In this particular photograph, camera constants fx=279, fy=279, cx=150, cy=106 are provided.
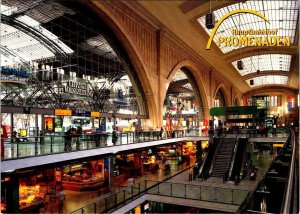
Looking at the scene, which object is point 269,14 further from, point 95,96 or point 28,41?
point 28,41

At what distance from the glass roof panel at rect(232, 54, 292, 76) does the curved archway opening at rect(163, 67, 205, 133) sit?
859 cm

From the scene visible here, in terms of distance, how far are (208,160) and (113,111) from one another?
27.3 feet

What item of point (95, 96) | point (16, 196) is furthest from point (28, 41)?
point (16, 196)

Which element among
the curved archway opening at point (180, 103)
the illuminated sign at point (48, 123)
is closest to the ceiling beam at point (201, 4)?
the curved archway opening at point (180, 103)

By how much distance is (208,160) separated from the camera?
2138cm

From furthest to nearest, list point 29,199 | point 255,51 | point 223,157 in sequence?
1. point 255,51
2. point 223,157
3. point 29,199

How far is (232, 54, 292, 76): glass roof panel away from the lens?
4066 cm

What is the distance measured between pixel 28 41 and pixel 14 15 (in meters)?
2.51

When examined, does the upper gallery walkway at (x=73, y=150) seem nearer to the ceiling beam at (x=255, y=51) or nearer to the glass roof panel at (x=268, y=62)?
the ceiling beam at (x=255, y=51)

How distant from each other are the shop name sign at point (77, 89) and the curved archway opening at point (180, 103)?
1559cm

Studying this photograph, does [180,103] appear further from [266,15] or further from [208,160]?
[208,160]

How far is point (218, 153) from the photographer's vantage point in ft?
70.9

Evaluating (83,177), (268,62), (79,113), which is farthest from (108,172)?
(268,62)

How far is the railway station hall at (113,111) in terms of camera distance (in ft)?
41.3
